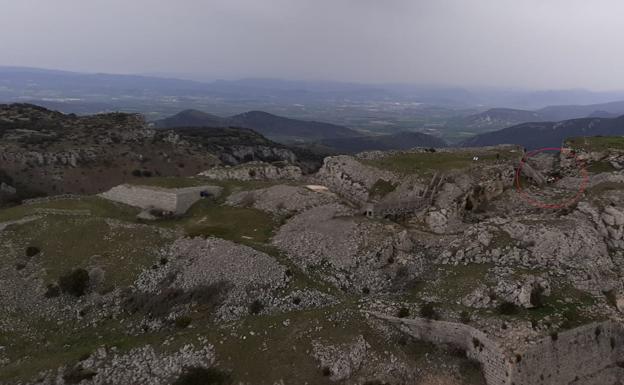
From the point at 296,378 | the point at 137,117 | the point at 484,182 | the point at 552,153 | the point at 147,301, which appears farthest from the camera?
the point at 137,117

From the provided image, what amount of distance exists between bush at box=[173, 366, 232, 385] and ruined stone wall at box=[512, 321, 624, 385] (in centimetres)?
1752

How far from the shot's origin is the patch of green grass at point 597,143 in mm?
51469

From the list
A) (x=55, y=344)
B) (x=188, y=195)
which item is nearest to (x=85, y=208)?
(x=188, y=195)

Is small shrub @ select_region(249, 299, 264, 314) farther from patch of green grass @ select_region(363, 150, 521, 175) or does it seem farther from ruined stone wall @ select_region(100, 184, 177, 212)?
patch of green grass @ select_region(363, 150, 521, 175)

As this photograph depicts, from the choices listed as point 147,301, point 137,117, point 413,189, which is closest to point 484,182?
point 413,189

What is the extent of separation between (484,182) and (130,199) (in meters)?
41.5

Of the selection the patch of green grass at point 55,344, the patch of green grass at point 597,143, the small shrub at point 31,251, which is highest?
the patch of green grass at point 597,143

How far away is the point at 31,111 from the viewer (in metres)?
132

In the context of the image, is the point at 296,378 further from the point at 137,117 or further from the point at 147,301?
the point at 137,117

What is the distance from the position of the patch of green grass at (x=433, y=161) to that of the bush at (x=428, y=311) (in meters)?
20.4

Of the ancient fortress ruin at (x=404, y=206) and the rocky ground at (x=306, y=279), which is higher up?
the ancient fortress ruin at (x=404, y=206)

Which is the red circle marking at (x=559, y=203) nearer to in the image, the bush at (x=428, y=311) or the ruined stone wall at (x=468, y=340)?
the bush at (x=428, y=311)

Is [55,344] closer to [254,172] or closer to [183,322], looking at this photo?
[183,322]

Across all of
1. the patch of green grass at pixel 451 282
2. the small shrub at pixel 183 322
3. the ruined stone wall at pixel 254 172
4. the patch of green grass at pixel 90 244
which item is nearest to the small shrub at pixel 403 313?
the patch of green grass at pixel 451 282
